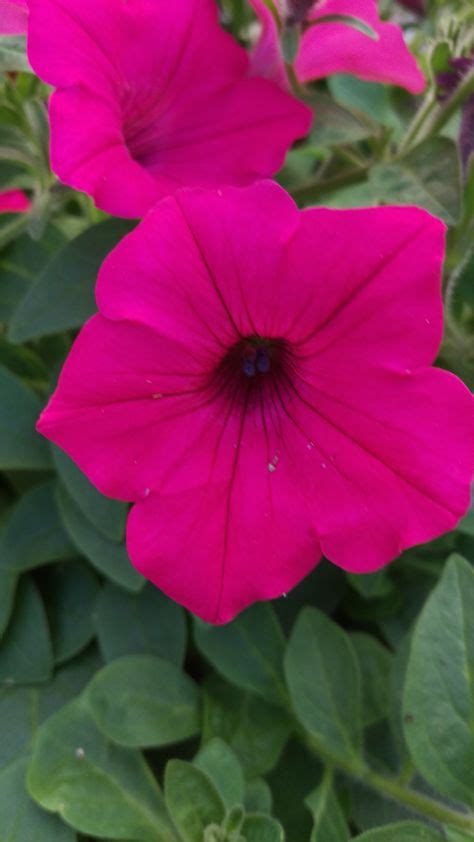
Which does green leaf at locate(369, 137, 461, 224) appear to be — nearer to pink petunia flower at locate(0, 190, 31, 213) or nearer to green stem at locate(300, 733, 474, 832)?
pink petunia flower at locate(0, 190, 31, 213)

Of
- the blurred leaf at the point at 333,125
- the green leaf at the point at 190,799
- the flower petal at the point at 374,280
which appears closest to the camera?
the flower petal at the point at 374,280

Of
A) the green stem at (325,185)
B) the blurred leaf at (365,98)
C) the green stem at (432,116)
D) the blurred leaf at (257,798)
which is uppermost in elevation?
the green stem at (432,116)

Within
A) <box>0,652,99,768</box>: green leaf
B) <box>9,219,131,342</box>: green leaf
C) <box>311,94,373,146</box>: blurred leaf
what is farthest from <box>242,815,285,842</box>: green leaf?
<box>311,94,373,146</box>: blurred leaf

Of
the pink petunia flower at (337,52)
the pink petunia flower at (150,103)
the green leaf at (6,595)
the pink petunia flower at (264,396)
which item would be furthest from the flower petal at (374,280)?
the green leaf at (6,595)

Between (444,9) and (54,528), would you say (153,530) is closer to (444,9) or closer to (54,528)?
(54,528)

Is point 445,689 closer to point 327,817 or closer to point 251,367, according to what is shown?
point 327,817

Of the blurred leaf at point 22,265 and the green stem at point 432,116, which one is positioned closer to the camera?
the green stem at point 432,116

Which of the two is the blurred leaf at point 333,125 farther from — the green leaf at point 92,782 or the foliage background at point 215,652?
the green leaf at point 92,782
